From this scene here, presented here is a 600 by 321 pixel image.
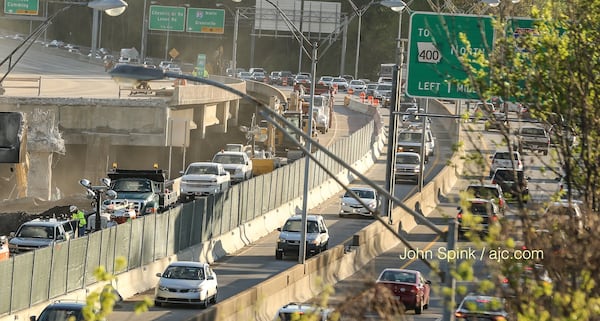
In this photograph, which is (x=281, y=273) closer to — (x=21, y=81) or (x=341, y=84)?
(x=21, y=81)

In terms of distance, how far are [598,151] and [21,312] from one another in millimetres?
15915

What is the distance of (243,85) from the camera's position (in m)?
91.8

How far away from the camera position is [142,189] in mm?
47500

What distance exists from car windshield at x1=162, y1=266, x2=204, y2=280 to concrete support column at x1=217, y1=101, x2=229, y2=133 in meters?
63.9

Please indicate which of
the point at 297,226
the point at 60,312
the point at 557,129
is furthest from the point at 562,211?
the point at 297,226

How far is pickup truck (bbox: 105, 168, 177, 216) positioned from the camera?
4662 cm

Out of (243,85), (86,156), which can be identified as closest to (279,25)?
(243,85)

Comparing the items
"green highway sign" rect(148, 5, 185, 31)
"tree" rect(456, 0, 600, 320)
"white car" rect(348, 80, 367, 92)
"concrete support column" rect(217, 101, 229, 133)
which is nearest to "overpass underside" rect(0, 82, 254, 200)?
"concrete support column" rect(217, 101, 229, 133)

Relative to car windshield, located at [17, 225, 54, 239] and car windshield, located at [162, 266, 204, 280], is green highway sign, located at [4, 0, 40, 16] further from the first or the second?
car windshield, located at [162, 266, 204, 280]

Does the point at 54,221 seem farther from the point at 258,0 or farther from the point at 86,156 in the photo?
the point at 258,0

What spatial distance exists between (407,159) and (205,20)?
5350cm

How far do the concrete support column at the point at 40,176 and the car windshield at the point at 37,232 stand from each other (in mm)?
26302

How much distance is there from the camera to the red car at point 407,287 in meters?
33.5

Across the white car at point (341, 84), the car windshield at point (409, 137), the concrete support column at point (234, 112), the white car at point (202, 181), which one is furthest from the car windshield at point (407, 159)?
the white car at point (341, 84)
